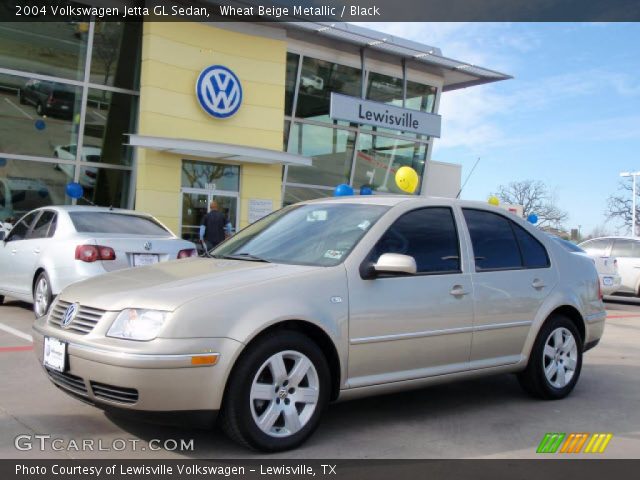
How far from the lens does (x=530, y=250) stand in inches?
223

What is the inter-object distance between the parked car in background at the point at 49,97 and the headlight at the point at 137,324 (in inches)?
555

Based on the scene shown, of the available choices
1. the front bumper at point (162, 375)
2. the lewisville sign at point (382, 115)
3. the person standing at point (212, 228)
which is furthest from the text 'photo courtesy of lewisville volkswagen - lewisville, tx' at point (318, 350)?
the lewisville sign at point (382, 115)

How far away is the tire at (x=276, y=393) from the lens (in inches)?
150

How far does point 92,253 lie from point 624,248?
12900mm

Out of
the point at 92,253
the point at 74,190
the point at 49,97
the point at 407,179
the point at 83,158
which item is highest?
the point at 49,97

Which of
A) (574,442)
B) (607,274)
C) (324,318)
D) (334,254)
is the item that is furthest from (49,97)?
(574,442)

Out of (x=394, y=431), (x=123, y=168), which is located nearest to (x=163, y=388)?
(x=394, y=431)

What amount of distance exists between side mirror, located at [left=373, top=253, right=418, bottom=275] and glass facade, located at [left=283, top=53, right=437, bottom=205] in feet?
51.3

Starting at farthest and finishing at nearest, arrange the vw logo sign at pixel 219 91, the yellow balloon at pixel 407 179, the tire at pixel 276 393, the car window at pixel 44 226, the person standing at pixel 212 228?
1. the vw logo sign at pixel 219 91
2. the yellow balloon at pixel 407 179
3. the person standing at pixel 212 228
4. the car window at pixel 44 226
5. the tire at pixel 276 393

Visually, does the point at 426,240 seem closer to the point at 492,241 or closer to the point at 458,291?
the point at 458,291

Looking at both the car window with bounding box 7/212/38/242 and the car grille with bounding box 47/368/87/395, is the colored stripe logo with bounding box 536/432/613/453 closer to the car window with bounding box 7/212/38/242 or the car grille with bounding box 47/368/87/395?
the car grille with bounding box 47/368/87/395

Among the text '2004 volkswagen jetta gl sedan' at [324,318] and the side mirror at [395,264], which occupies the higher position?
the side mirror at [395,264]

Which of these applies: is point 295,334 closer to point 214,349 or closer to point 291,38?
point 214,349

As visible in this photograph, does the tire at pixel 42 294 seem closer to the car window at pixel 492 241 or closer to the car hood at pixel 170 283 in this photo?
the car hood at pixel 170 283
